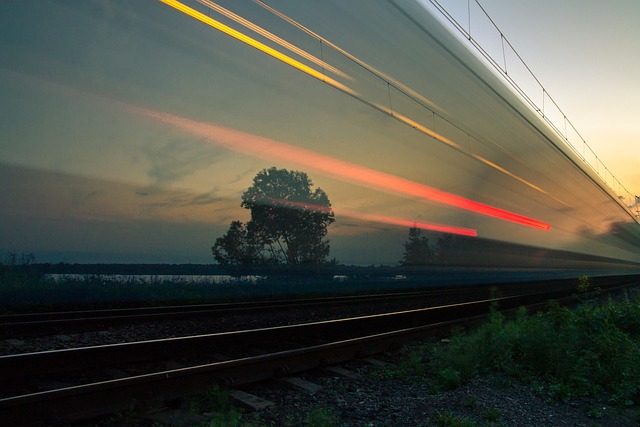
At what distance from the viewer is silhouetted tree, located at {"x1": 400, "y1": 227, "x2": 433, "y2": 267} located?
68.5 feet

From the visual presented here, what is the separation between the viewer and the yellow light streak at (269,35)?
9234 millimetres

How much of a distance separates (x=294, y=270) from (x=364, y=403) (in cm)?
1316

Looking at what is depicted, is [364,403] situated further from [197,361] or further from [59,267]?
[59,267]

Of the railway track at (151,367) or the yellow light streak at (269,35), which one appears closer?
the railway track at (151,367)

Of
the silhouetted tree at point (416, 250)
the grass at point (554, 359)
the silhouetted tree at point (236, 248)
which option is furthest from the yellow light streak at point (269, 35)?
the silhouetted tree at point (416, 250)

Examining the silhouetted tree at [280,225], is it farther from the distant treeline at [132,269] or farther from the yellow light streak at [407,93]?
the yellow light streak at [407,93]

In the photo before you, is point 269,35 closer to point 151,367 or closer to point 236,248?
point 236,248

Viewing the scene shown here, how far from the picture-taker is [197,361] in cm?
560

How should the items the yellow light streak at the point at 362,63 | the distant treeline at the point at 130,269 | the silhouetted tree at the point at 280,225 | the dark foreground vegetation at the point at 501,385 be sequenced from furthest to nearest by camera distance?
the silhouetted tree at the point at 280,225 < the distant treeline at the point at 130,269 < the yellow light streak at the point at 362,63 < the dark foreground vegetation at the point at 501,385

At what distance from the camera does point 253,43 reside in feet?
33.9

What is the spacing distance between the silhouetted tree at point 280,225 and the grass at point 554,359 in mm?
9526

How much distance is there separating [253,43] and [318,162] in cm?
574

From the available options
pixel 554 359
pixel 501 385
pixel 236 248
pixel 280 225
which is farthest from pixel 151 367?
pixel 280 225

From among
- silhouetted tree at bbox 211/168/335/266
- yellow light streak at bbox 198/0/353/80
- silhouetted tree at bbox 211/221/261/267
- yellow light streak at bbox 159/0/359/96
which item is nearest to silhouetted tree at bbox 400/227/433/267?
silhouetted tree at bbox 211/168/335/266
